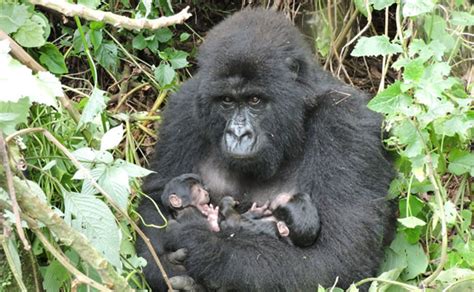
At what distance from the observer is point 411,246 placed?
4070 mm

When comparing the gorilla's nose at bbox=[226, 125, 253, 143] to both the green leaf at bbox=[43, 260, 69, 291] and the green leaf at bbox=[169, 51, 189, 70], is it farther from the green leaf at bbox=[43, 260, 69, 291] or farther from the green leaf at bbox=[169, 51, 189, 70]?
the green leaf at bbox=[169, 51, 189, 70]

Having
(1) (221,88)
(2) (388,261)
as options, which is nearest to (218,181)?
(1) (221,88)

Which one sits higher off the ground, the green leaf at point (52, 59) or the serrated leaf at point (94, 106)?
the serrated leaf at point (94, 106)

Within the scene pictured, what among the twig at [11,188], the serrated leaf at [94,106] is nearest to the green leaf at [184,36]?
the serrated leaf at [94,106]

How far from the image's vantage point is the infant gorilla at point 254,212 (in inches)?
149

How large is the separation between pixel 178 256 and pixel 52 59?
1278 millimetres

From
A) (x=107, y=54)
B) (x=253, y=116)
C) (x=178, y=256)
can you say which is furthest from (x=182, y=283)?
(x=107, y=54)

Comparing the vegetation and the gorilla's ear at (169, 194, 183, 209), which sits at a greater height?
the vegetation

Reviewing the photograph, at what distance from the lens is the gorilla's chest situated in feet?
13.6

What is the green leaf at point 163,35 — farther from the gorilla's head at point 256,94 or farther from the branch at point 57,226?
the branch at point 57,226

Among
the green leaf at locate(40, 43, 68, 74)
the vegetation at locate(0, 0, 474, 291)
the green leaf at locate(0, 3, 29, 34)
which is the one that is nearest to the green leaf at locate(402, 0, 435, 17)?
the vegetation at locate(0, 0, 474, 291)

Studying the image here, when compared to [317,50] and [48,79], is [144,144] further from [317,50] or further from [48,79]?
[48,79]

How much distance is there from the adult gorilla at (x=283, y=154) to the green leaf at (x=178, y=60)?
89cm

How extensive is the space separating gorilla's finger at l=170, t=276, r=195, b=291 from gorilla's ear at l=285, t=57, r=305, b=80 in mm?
1048
